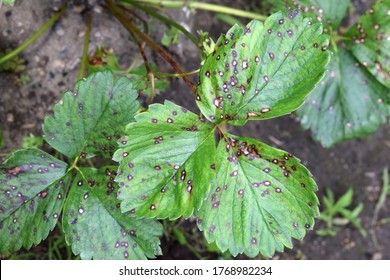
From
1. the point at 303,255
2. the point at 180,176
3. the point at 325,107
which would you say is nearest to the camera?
the point at 180,176

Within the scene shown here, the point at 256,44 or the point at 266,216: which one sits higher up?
the point at 256,44

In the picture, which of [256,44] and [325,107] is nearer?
[256,44]

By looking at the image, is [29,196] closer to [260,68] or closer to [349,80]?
[260,68]

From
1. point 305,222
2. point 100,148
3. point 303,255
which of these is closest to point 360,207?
point 303,255

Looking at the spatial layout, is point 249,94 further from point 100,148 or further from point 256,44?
point 100,148

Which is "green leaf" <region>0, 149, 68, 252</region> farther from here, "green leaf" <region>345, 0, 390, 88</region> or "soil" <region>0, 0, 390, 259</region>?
"green leaf" <region>345, 0, 390, 88</region>

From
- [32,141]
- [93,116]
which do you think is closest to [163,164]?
[93,116]

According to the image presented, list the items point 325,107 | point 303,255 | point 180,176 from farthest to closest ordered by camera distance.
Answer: point 303,255, point 325,107, point 180,176
